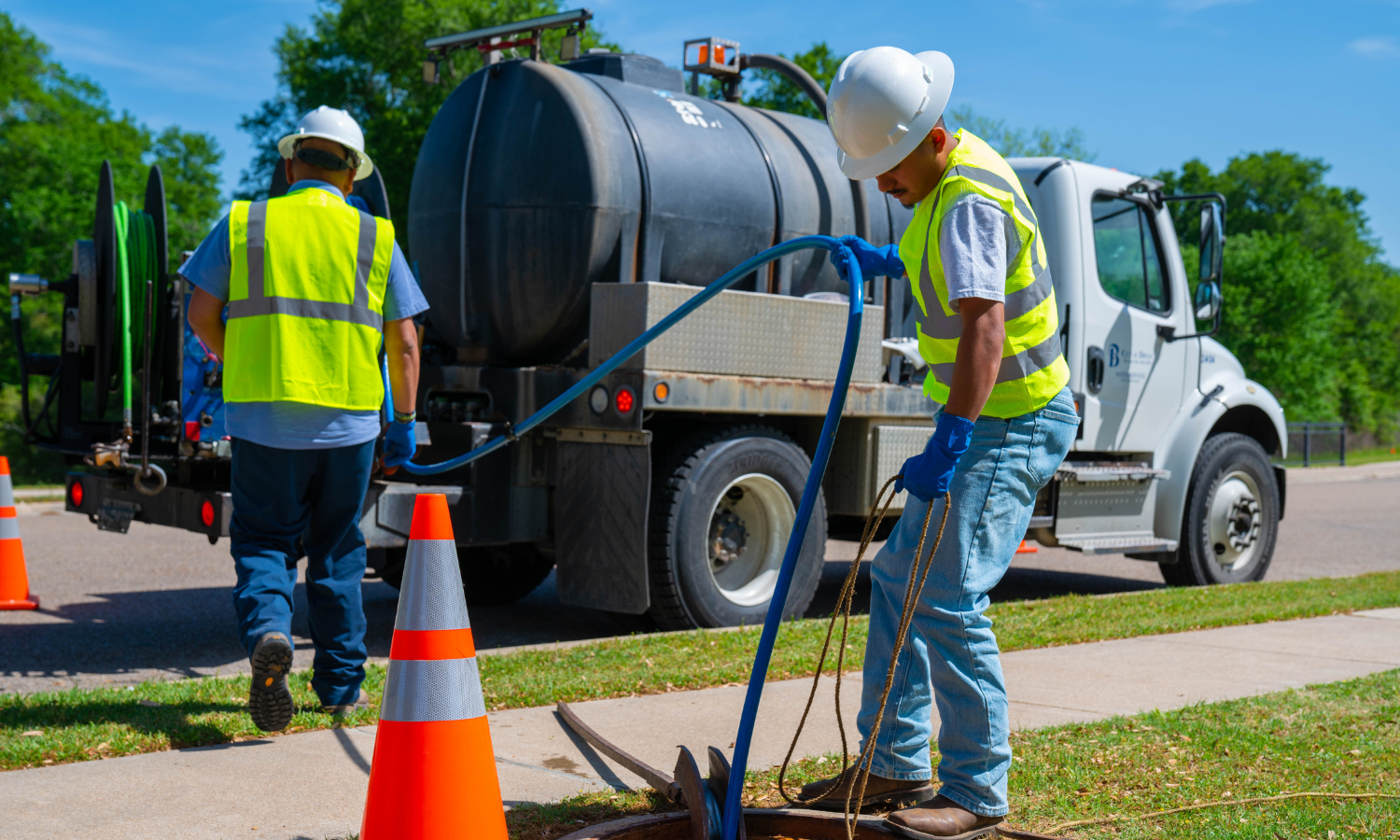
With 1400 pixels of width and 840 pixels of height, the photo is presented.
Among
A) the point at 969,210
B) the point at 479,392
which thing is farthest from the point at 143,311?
the point at 969,210

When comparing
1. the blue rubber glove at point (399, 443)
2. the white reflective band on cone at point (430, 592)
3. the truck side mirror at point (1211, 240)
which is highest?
the truck side mirror at point (1211, 240)

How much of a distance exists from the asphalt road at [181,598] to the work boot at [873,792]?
333cm

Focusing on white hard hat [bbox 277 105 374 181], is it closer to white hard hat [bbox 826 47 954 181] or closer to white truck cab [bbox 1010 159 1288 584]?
white hard hat [bbox 826 47 954 181]

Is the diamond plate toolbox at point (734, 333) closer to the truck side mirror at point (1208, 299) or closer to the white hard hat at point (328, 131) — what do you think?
the white hard hat at point (328, 131)

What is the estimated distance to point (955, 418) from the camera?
115 inches

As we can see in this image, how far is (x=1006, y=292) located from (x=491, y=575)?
16.5 ft

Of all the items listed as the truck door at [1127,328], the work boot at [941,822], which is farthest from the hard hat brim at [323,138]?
the truck door at [1127,328]

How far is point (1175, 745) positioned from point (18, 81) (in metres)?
44.6

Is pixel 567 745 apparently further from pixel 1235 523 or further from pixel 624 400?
pixel 1235 523

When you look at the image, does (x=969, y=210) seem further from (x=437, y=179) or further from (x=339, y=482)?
(x=437, y=179)

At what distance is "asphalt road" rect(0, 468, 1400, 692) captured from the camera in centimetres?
586

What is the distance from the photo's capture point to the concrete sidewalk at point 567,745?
10.8 feet

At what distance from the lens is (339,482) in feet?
14.5

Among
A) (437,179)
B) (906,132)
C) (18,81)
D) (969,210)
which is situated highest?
(18,81)
